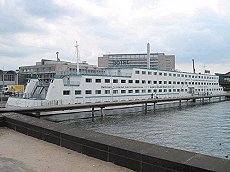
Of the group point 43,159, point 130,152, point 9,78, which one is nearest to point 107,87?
point 43,159

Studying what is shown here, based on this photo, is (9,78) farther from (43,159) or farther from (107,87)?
(43,159)

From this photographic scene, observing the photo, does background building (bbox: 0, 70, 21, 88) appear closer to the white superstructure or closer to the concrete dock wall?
the white superstructure

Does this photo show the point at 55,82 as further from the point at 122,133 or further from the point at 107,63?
the point at 107,63

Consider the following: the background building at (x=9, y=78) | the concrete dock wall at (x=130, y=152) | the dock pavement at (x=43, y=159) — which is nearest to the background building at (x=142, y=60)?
the background building at (x=9, y=78)

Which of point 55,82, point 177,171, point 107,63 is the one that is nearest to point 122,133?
point 55,82

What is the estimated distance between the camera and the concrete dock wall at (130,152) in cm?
437

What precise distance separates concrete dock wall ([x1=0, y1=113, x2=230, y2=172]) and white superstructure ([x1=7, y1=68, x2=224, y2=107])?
96.7 feet

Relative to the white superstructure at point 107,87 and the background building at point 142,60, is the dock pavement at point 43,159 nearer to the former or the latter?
the white superstructure at point 107,87

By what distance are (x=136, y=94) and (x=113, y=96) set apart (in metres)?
6.73

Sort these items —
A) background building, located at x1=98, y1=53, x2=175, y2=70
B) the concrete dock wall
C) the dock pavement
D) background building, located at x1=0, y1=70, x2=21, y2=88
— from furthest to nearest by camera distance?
1. background building, located at x1=98, y1=53, x2=175, y2=70
2. background building, located at x1=0, y1=70, x2=21, y2=88
3. the dock pavement
4. the concrete dock wall

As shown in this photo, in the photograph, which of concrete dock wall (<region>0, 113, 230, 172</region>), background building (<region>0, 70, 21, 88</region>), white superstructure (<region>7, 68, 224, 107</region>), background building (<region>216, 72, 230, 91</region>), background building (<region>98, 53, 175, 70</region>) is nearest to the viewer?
concrete dock wall (<region>0, 113, 230, 172</region>)

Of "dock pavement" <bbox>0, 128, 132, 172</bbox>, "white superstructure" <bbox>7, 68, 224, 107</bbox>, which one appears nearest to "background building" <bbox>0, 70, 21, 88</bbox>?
"white superstructure" <bbox>7, 68, 224, 107</bbox>

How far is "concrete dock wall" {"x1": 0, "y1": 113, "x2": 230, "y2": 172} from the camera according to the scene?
4367 mm

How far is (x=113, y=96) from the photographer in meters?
45.0
